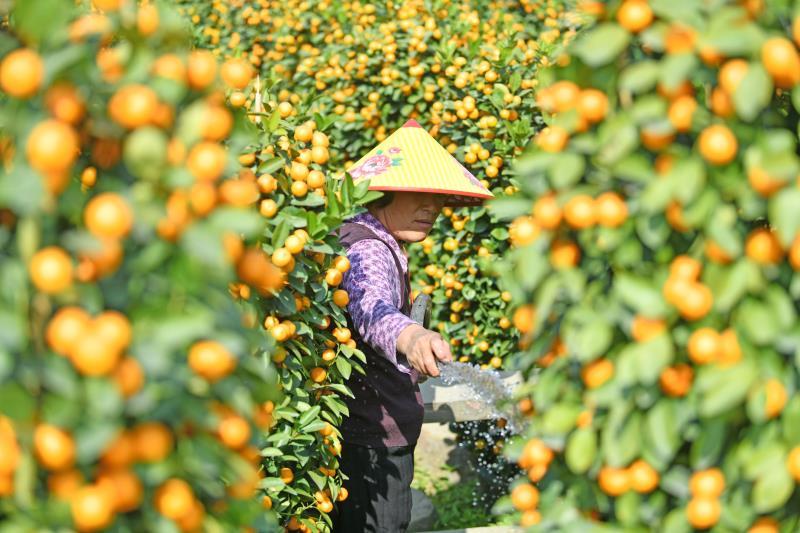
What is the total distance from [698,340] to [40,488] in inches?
36.1

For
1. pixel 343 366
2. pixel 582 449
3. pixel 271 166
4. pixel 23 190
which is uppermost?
pixel 23 190

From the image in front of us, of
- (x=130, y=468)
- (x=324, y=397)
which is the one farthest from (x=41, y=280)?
(x=324, y=397)

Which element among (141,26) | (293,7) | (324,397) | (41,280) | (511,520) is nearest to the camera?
(41,280)

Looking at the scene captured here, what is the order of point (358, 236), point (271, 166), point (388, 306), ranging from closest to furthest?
point (271, 166)
point (388, 306)
point (358, 236)

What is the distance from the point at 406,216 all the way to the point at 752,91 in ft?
6.81

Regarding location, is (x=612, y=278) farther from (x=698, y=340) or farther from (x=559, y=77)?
(x=559, y=77)

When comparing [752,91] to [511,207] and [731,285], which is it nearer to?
[731,285]

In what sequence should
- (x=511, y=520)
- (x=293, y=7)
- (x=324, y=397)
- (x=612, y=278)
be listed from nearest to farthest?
(x=612, y=278) < (x=511, y=520) < (x=324, y=397) < (x=293, y=7)

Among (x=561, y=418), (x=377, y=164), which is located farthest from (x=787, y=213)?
(x=377, y=164)

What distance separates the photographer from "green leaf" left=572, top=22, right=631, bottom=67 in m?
1.18

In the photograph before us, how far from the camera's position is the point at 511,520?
5.12ft

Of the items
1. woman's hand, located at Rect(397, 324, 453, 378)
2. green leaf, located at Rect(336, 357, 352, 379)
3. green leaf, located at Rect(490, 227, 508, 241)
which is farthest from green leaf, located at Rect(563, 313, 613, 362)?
green leaf, located at Rect(490, 227, 508, 241)

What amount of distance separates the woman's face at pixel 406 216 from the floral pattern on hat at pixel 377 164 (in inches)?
4.6

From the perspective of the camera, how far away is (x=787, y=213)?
1.09 meters
